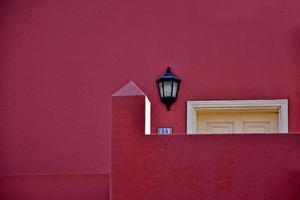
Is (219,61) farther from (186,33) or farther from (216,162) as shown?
(216,162)

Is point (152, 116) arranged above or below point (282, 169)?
above

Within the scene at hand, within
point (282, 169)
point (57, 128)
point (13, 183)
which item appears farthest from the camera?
point (57, 128)

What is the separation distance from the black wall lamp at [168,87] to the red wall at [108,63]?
164mm

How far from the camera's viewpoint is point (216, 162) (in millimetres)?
4859

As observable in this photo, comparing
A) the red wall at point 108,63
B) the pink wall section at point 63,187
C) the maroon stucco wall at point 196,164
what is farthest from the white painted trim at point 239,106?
the maroon stucco wall at point 196,164

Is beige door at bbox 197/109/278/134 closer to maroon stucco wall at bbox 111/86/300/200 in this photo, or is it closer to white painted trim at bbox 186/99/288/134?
white painted trim at bbox 186/99/288/134

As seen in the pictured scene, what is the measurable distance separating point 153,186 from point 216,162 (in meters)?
0.56

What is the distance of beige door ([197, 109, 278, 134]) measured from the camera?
703 cm

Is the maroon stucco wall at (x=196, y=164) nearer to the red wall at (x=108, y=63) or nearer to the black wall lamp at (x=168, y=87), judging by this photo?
the black wall lamp at (x=168, y=87)

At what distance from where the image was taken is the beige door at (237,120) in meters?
7.03

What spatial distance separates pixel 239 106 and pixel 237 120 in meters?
0.23

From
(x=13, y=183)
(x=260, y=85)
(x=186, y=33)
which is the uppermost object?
(x=186, y=33)

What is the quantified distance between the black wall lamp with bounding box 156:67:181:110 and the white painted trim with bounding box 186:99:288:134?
239 millimetres

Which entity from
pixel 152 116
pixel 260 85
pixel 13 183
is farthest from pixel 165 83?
pixel 13 183
